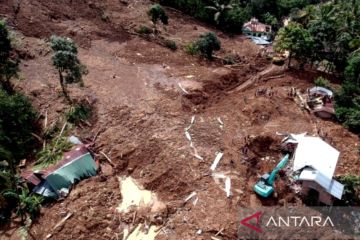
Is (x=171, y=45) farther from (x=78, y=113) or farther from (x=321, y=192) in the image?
(x=321, y=192)

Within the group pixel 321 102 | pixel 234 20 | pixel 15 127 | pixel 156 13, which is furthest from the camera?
pixel 234 20

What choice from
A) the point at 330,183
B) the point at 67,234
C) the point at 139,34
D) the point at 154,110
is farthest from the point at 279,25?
the point at 67,234

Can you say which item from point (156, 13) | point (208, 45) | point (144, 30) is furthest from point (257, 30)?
point (144, 30)

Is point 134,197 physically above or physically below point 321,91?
below

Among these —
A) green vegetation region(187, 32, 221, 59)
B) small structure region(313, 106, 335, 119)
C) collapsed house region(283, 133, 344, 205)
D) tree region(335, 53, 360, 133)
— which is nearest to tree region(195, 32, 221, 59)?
green vegetation region(187, 32, 221, 59)

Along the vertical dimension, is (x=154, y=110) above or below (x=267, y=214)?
A: above

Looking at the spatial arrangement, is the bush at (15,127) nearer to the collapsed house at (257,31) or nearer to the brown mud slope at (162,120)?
the brown mud slope at (162,120)

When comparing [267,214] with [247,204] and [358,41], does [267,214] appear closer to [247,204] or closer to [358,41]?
[247,204]
